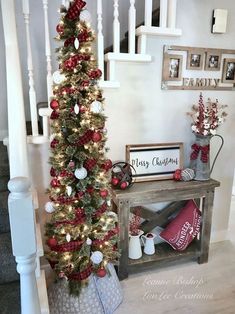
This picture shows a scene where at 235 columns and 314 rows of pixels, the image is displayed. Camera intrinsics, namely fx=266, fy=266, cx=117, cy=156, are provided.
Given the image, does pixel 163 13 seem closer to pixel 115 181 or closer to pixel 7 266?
pixel 115 181

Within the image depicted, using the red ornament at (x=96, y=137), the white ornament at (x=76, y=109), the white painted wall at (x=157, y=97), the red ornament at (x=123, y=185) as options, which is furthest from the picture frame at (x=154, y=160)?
the white ornament at (x=76, y=109)

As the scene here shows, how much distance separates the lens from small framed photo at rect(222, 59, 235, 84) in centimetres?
227

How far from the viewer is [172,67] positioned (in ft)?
7.01

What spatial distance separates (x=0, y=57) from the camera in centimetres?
230

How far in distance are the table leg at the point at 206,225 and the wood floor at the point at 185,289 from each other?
9 cm

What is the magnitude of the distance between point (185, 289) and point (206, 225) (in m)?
0.55

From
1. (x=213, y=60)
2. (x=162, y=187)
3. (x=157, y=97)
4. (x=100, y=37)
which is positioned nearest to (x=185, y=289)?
(x=162, y=187)

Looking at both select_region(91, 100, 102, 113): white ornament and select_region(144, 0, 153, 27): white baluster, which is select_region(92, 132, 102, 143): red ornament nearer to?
select_region(91, 100, 102, 113): white ornament

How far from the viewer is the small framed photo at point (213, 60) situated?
2205 millimetres

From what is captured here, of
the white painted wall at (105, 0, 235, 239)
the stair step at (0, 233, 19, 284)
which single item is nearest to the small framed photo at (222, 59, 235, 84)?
the white painted wall at (105, 0, 235, 239)

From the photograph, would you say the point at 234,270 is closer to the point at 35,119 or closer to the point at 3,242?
the point at 3,242

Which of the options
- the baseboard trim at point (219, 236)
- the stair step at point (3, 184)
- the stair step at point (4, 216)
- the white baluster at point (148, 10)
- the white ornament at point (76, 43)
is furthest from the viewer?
the baseboard trim at point (219, 236)

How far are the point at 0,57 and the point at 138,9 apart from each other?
4.46 feet

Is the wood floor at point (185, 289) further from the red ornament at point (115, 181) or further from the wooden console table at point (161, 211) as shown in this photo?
the red ornament at point (115, 181)
